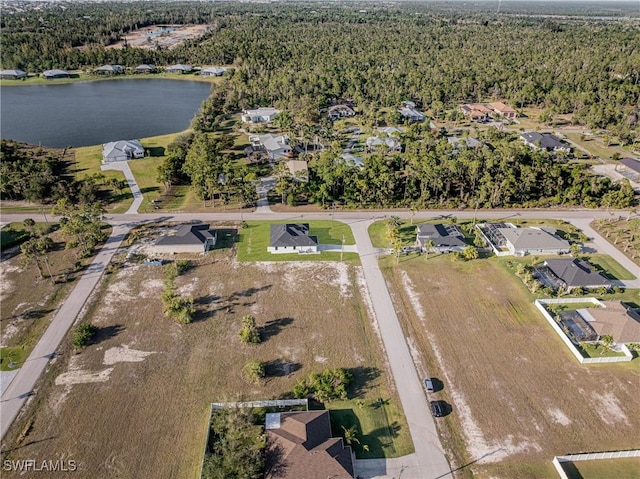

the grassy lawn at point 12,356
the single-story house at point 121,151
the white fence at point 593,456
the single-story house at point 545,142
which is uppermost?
the single-story house at point 121,151

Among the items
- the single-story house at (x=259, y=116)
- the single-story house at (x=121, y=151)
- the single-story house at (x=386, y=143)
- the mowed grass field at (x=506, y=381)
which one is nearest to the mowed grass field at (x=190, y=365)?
the mowed grass field at (x=506, y=381)

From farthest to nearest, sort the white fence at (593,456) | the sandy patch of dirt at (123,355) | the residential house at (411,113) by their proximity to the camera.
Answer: the residential house at (411,113)
the sandy patch of dirt at (123,355)
the white fence at (593,456)

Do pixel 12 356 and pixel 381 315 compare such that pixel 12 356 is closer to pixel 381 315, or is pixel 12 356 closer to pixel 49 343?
pixel 49 343

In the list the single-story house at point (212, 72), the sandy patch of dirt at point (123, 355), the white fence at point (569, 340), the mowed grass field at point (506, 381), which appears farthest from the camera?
the single-story house at point (212, 72)

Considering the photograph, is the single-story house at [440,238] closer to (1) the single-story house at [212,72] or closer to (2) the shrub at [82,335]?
(2) the shrub at [82,335]

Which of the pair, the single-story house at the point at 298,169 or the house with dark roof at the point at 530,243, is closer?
the house with dark roof at the point at 530,243

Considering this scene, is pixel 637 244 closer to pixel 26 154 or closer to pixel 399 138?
pixel 399 138

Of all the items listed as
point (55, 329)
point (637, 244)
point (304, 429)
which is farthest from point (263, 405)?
point (637, 244)

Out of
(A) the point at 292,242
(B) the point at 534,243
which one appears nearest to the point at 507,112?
(B) the point at 534,243
